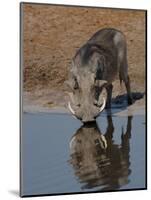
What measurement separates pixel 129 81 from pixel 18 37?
0.92m

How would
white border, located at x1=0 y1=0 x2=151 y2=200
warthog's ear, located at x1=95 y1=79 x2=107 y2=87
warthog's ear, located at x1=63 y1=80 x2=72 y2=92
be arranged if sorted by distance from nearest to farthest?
1. white border, located at x1=0 y1=0 x2=151 y2=200
2. warthog's ear, located at x1=63 y1=80 x2=72 y2=92
3. warthog's ear, located at x1=95 y1=79 x2=107 y2=87

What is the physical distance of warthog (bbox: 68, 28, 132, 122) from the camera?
5238 millimetres

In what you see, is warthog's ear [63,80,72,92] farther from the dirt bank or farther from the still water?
the still water

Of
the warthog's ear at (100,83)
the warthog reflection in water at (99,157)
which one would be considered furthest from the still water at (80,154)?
the warthog's ear at (100,83)

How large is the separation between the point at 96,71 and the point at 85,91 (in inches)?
6.8

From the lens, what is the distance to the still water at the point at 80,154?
509cm

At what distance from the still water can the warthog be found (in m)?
0.11

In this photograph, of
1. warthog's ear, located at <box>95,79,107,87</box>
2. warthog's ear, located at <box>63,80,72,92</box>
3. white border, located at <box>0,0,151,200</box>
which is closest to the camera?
white border, located at <box>0,0,151,200</box>

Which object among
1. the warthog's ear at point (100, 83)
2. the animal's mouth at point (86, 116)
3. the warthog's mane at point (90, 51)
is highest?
the warthog's mane at point (90, 51)

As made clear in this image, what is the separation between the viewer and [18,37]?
5055 mm

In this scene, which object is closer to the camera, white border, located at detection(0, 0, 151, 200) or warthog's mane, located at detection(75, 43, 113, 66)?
white border, located at detection(0, 0, 151, 200)

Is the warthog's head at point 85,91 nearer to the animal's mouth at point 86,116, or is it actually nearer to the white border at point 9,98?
the animal's mouth at point 86,116

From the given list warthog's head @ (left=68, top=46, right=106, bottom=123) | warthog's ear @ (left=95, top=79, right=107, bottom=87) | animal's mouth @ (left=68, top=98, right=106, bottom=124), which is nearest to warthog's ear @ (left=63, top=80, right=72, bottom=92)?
warthog's head @ (left=68, top=46, right=106, bottom=123)

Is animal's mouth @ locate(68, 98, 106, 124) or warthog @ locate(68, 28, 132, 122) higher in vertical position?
warthog @ locate(68, 28, 132, 122)
